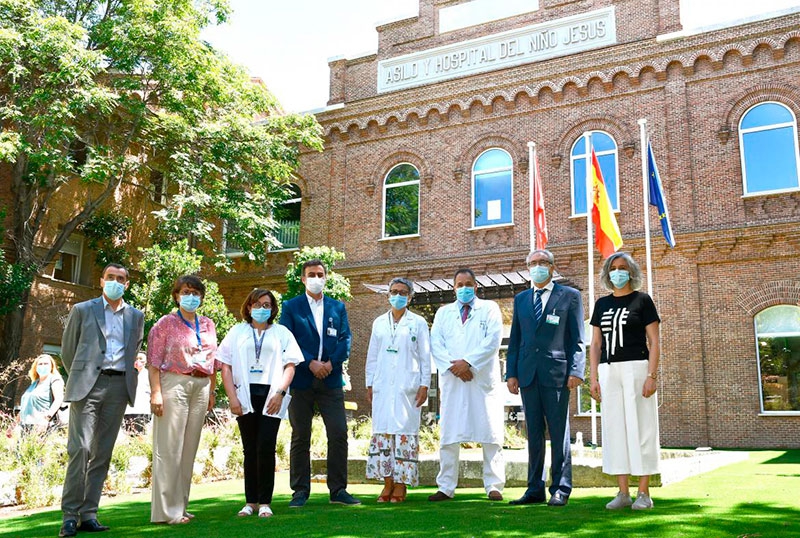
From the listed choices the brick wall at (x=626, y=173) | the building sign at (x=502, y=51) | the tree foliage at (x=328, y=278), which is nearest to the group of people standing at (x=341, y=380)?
the brick wall at (x=626, y=173)

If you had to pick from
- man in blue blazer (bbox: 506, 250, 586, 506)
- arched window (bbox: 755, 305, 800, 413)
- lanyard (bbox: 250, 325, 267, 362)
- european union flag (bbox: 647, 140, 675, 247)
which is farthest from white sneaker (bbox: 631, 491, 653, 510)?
arched window (bbox: 755, 305, 800, 413)

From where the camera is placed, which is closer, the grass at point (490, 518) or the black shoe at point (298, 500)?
the grass at point (490, 518)

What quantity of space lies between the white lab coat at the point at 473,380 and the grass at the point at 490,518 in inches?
23.9

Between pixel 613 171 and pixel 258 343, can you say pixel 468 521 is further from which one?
pixel 613 171

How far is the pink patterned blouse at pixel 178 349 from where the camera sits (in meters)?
5.70

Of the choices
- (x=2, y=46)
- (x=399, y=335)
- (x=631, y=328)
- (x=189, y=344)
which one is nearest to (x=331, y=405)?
(x=399, y=335)

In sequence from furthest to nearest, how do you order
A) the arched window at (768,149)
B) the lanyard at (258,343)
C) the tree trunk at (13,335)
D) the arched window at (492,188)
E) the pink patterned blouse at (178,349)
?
the arched window at (492,188) → the tree trunk at (13,335) → the arched window at (768,149) → the lanyard at (258,343) → the pink patterned blouse at (178,349)

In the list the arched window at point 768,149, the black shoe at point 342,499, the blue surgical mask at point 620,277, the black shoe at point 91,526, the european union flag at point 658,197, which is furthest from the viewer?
the arched window at point 768,149

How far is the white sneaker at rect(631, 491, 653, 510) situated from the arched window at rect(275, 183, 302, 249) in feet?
60.3

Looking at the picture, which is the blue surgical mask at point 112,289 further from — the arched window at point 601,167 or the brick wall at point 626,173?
the arched window at point 601,167

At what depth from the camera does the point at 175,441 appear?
565 centimetres

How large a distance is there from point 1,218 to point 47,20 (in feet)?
16.1

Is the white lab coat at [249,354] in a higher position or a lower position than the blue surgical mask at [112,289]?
lower

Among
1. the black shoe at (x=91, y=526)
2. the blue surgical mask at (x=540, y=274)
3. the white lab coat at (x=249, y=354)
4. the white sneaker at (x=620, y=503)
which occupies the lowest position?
the black shoe at (x=91, y=526)
